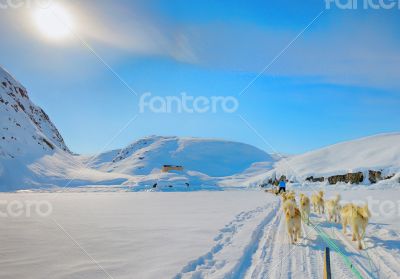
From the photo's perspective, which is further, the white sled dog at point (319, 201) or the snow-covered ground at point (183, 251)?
the white sled dog at point (319, 201)

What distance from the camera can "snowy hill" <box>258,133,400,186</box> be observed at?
4815cm

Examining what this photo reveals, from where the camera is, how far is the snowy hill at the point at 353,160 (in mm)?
48153

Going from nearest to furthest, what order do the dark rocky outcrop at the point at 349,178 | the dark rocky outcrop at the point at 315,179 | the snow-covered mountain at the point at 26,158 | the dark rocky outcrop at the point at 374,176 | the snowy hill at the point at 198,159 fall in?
the dark rocky outcrop at the point at 374,176 < the dark rocky outcrop at the point at 349,178 < the dark rocky outcrop at the point at 315,179 < the snow-covered mountain at the point at 26,158 < the snowy hill at the point at 198,159

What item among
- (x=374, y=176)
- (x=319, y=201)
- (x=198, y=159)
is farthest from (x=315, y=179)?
(x=198, y=159)

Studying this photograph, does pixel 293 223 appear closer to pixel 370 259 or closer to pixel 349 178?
pixel 370 259

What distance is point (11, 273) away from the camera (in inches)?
242

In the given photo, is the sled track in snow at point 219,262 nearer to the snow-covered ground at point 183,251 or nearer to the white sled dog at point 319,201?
the snow-covered ground at point 183,251

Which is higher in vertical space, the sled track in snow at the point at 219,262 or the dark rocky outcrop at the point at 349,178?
the dark rocky outcrop at the point at 349,178

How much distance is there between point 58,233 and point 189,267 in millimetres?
5662

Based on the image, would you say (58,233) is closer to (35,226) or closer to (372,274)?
(35,226)

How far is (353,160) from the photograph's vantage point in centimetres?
5900

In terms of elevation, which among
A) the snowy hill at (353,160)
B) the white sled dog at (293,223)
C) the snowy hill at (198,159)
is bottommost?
the white sled dog at (293,223)

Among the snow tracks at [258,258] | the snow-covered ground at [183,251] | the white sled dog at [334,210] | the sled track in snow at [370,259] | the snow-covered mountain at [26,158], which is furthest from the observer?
the snow-covered mountain at [26,158]

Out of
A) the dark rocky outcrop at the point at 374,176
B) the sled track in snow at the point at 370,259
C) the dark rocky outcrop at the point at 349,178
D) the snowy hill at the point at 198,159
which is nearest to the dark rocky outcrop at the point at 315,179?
the dark rocky outcrop at the point at 349,178
